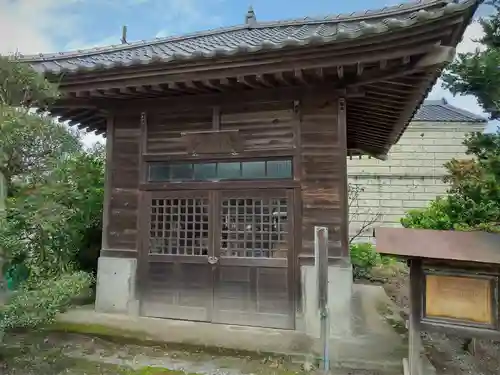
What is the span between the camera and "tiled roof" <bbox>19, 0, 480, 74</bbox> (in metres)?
4.18

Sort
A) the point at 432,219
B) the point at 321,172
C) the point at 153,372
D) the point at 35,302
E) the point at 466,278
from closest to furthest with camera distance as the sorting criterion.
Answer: the point at 466,278 < the point at 35,302 < the point at 153,372 < the point at 321,172 < the point at 432,219

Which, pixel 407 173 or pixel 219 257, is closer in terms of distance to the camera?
pixel 219 257

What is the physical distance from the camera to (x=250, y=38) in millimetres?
7004

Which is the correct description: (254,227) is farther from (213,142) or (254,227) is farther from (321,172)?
(213,142)

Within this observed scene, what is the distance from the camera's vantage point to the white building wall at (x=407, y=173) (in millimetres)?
17859

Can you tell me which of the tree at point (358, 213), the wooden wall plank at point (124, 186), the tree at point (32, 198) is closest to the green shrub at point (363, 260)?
the tree at point (358, 213)

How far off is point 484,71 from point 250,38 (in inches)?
174

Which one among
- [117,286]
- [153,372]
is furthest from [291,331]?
[117,286]

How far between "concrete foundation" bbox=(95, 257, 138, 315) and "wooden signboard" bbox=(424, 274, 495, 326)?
4.32m

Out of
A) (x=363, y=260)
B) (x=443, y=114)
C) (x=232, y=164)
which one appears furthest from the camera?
(x=443, y=114)

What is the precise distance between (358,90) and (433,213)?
25.6 feet

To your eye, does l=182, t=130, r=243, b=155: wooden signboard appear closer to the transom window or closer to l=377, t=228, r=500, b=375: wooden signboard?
the transom window

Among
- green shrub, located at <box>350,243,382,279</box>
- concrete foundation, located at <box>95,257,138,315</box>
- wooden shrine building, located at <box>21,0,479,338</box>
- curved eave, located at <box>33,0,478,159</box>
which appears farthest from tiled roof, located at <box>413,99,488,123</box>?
concrete foundation, located at <box>95,257,138,315</box>

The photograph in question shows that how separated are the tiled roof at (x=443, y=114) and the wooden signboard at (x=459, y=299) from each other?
16.9 meters
